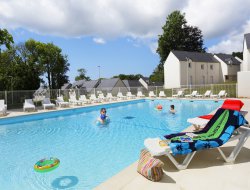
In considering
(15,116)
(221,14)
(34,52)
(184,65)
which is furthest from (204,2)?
(34,52)

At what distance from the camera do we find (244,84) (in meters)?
17.4

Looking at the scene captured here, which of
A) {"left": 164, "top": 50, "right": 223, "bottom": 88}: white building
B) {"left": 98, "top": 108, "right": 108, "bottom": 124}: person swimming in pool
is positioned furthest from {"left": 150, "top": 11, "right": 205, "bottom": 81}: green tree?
{"left": 98, "top": 108, "right": 108, "bottom": 124}: person swimming in pool

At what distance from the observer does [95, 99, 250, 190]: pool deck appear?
2938 mm

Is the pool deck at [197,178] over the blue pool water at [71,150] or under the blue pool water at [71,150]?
over

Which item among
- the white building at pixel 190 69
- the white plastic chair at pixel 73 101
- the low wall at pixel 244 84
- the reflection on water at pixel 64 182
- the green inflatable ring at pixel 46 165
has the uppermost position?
the white building at pixel 190 69

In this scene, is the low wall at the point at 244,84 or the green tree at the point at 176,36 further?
the green tree at the point at 176,36

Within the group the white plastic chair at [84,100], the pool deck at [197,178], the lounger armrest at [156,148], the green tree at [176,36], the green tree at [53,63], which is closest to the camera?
the pool deck at [197,178]

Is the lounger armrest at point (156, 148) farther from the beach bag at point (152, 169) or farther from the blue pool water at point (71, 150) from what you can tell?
the blue pool water at point (71, 150)

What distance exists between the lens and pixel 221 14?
1623 cm

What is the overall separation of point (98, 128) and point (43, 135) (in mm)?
2330

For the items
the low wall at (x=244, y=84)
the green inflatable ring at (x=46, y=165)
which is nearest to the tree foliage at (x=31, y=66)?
the green inflatable ring at (x=46, y=165)

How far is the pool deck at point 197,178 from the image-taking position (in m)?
2.94

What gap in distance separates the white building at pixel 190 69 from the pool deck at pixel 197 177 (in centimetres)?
3090

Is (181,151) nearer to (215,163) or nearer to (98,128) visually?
(215,163)
